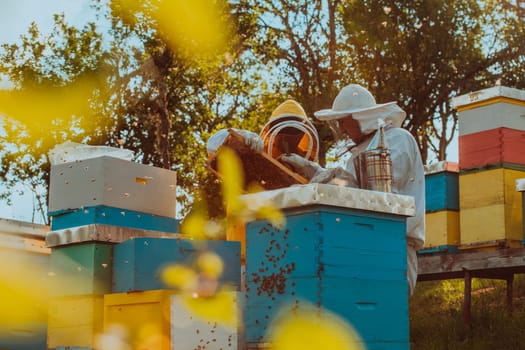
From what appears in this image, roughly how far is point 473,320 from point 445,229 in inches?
39.6

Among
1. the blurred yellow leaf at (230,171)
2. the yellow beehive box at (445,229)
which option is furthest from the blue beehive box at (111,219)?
the yellow beehive box at (445,229)

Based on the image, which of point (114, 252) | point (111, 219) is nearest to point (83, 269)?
point (114, 252)

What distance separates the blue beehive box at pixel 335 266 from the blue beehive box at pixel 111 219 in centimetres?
179

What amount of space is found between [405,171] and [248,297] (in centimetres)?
93

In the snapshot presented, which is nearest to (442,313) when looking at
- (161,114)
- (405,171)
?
(405,171)

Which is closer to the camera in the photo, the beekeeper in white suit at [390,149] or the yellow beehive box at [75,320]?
the beekeeper in white suit at [390,149]

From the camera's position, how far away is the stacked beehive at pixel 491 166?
6449 millimetres

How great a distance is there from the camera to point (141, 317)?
3.92 m

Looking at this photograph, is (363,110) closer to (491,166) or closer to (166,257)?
(166,257)

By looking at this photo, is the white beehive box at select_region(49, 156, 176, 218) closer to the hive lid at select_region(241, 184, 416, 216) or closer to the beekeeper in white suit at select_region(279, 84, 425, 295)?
the beekeeper in white suit at select_region(279, 84, 425, 295)

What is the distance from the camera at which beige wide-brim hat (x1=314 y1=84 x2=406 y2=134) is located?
3502 mm

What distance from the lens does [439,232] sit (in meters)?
6.96

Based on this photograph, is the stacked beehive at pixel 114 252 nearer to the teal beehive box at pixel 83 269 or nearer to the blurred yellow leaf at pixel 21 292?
the teal beehive box at pixel 83 269

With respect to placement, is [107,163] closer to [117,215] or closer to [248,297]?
[117,215]
